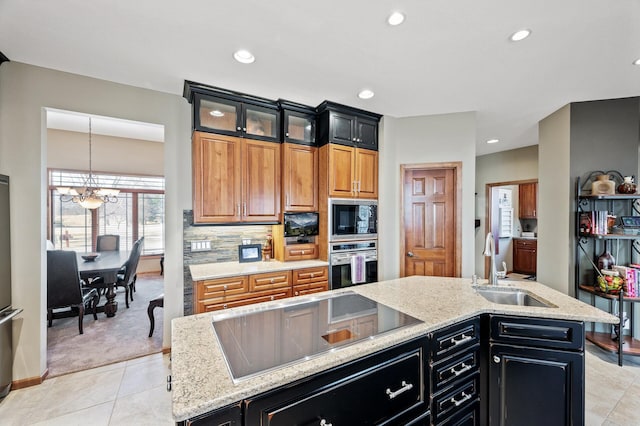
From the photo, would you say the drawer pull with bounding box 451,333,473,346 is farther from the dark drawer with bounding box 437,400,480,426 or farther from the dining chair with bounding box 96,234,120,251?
the dining chair with bounding box 96,234,120,251

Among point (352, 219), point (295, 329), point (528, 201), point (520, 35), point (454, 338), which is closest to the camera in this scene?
point (295, 329)

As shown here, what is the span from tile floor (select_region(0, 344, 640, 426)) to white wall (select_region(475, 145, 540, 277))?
341 centimetres

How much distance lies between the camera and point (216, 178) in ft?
9.41

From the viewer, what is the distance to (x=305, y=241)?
3.42 m

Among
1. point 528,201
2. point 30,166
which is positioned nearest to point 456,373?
point 30,166

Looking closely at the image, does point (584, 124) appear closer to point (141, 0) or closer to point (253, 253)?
point (253, 253)

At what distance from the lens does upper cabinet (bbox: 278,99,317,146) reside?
126 inches

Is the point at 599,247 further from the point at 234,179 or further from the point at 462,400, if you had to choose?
the point at 234,179

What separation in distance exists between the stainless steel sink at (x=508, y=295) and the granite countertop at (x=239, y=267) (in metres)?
1.62

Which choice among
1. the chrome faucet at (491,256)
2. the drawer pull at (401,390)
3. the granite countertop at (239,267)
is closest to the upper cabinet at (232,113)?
the granite countertop at (239,267)

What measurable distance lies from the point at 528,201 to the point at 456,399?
6.91 meters

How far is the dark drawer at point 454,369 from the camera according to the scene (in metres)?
1.43

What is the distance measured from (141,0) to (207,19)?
366 millimetres

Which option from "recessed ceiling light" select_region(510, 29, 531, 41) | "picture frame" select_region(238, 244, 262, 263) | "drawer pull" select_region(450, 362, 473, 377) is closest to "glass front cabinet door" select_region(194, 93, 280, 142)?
"picture frame" select_region(238, 244, 262, 263)
